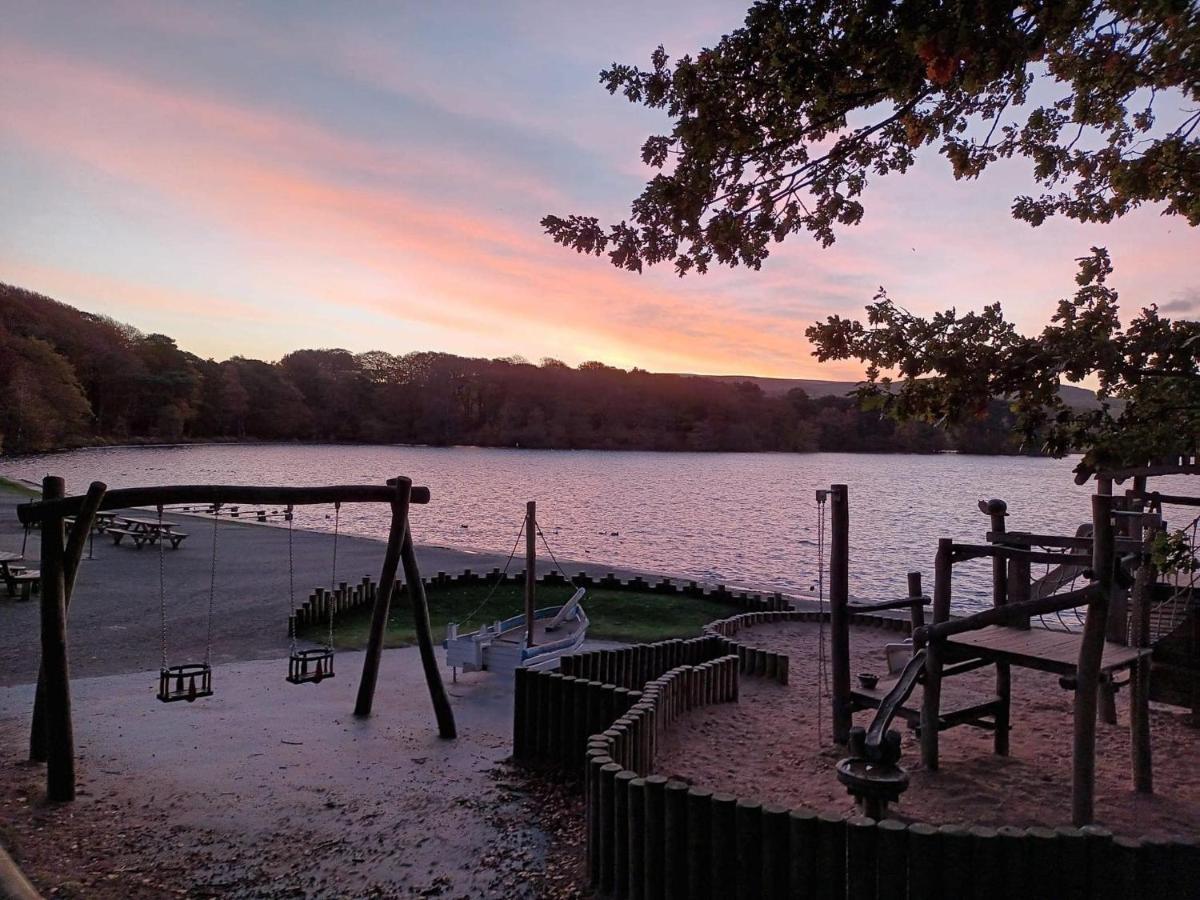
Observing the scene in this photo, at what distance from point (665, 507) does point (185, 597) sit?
54245mm

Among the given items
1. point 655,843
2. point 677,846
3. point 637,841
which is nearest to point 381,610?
point 637,841

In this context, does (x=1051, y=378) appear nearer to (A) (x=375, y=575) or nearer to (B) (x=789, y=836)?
(B) (x=789, y=836)

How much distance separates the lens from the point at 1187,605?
360 inches

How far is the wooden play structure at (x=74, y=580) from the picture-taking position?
7.99 metres

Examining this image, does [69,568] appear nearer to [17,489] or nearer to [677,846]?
[677,846]

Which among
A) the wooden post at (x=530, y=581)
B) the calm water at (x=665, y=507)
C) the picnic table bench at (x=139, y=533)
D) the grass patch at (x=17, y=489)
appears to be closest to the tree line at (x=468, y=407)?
the calm water at (x=665, y=507)

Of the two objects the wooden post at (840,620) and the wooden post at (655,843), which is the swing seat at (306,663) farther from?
the wooden post at (840,620)

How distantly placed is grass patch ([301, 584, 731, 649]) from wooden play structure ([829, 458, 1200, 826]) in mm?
7302

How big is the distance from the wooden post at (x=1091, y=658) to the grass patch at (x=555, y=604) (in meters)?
10.2

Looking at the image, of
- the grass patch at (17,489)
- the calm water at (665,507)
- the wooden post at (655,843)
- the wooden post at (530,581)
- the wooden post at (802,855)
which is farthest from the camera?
the grass patch at (17,489)

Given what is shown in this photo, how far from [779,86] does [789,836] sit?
504 centimetres

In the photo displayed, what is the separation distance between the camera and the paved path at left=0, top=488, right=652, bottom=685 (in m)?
14.0

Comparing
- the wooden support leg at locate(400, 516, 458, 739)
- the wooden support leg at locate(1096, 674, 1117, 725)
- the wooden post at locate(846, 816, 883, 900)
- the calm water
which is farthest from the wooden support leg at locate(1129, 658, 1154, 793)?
the calm water

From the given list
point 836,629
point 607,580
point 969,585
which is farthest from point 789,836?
point 969,585
